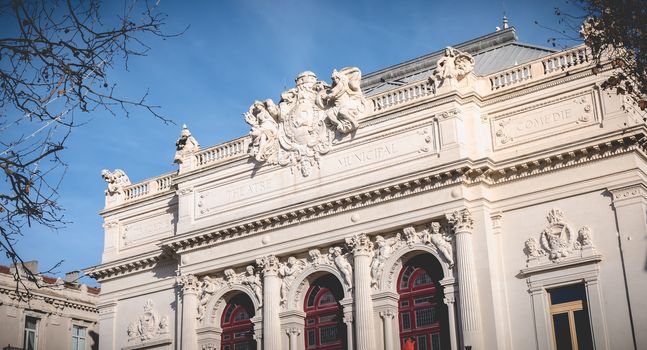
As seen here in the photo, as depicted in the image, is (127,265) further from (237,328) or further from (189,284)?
(237,328)

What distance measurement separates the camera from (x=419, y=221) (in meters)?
34.5

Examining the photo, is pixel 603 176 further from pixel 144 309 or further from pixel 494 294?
pixel 144 309

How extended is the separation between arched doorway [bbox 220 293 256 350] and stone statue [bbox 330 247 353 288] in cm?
444

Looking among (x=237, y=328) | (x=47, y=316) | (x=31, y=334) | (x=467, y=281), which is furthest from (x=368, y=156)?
(x=31, y=334)

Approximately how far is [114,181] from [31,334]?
29.9ft

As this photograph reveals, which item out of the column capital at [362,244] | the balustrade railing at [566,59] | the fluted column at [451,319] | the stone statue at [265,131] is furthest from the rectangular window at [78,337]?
the balustrade railing at [566,59]

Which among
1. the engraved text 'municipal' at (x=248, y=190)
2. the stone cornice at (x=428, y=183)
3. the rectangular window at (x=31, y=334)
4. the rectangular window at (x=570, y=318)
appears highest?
the engraved text 'municipal' at (x=248, y=190)

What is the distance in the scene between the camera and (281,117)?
39.0 m

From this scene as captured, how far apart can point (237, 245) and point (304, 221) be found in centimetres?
326

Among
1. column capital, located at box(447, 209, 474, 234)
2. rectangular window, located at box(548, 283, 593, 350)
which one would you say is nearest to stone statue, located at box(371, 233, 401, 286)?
column capital, located at box(447, 209, 474, 234)

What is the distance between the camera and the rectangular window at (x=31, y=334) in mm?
47938

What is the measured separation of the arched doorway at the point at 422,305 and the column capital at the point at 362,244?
4.40 feet

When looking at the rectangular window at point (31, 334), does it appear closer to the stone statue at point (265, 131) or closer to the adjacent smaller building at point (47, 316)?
the adjacent smaller building at point (47, 316)

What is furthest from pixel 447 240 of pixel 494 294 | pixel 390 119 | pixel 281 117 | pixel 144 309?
pixel 144 309
